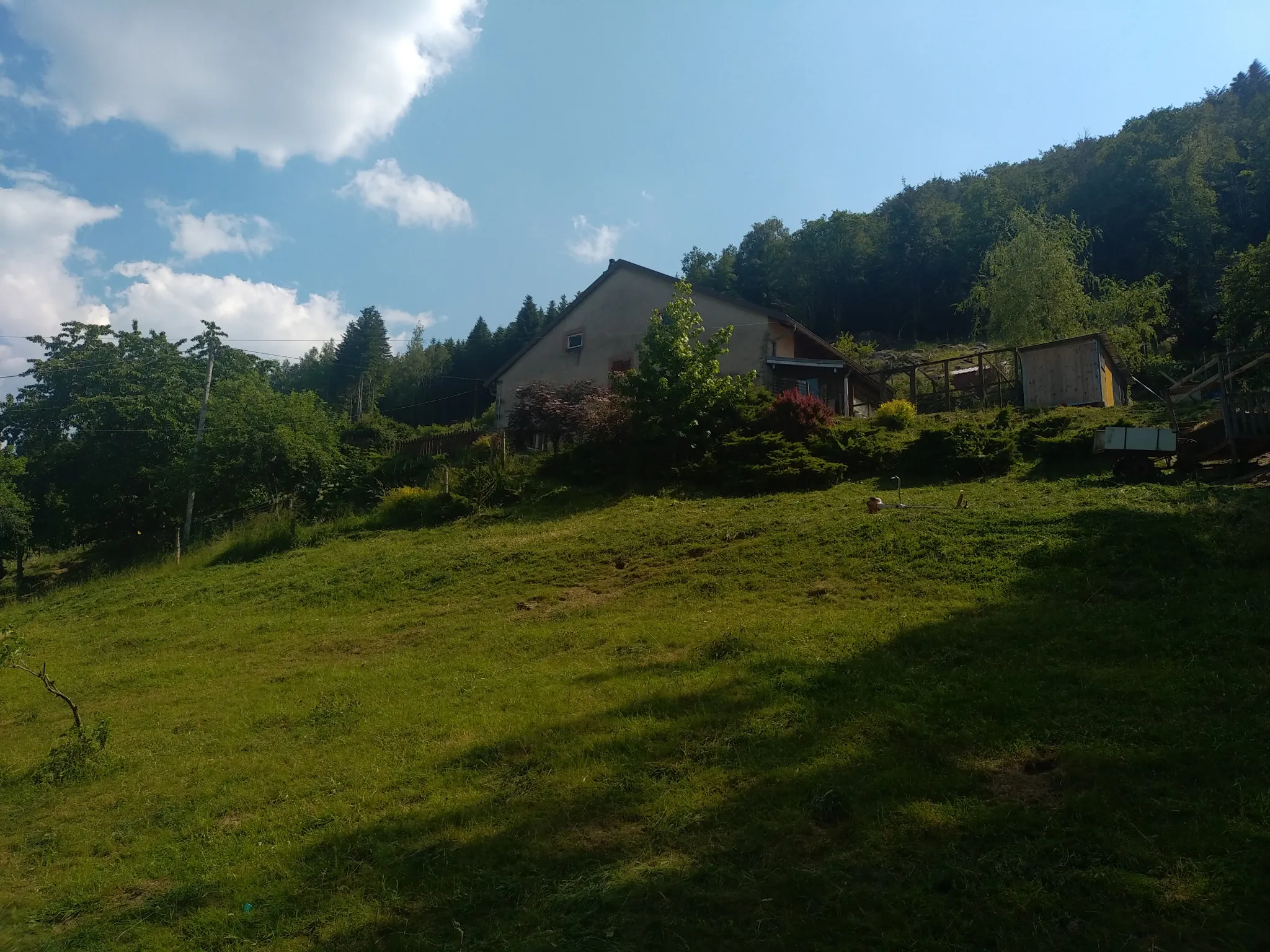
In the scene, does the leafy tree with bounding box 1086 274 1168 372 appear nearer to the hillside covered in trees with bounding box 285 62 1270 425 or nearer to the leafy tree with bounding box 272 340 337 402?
the hillside covered in trees with bounding box 285 62 1270 425

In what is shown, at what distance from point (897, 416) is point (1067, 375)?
235 inches

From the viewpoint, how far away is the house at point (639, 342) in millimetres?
28734

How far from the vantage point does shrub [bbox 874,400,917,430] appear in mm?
21750

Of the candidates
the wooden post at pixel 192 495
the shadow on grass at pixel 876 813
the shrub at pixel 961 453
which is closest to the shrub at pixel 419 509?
the wooden post at pixel 192 495

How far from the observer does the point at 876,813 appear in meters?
4.89

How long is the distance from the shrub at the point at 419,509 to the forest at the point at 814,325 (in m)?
3.55

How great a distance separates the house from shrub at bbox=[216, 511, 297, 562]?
10.4 meters

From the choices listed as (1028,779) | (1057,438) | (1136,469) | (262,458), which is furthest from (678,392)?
(1028,779)

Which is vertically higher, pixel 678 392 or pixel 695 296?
pixel 695 296

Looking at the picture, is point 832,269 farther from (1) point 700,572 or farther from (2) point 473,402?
(1) point 700,572

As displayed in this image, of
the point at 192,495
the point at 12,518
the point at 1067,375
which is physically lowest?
the point at 12,518

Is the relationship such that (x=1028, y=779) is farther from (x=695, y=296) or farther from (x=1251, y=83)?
(x=1251, y=83)

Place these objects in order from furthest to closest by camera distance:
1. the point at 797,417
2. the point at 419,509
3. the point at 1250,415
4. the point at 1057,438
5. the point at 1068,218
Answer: the point at 1068,218 → the point at 419,509 → the point at 797,417 → the point at 1057,438 → the point at 1250,415

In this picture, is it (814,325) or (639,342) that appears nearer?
(639,342)
